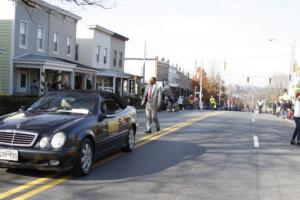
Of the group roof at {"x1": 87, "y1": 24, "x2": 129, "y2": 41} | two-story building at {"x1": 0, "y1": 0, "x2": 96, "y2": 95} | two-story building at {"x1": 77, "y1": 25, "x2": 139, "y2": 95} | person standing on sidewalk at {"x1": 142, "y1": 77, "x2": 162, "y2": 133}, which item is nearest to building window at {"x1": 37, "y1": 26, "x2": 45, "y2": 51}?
two-story building at {"x1": 0, "y1": 0, "x2": 96, "y2": 95}

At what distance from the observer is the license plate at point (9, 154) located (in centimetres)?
721

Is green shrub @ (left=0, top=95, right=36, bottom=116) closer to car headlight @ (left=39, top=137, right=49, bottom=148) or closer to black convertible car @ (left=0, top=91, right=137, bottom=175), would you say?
black convertible car @ (left=0, top=91, right=137, bottom=175)

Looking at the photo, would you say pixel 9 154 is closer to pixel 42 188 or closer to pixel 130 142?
pixel 42 188

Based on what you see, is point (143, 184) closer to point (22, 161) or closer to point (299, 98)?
point (22, 161)

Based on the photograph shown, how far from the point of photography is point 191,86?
336 feet

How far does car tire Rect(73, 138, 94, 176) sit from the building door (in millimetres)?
21892

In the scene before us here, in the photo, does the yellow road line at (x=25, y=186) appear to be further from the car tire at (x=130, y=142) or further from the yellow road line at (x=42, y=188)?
the car tire at (x=130, y=142)

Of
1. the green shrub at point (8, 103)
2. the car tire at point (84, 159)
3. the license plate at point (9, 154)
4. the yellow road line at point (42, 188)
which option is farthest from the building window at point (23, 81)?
the license plate at point (9, 154)

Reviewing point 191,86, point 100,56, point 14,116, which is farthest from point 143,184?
point 191,86

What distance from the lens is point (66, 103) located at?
8.92m

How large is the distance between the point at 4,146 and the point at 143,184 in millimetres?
2267

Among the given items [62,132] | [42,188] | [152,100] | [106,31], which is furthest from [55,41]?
[42,188]

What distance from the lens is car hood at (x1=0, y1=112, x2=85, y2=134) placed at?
742 centimetres

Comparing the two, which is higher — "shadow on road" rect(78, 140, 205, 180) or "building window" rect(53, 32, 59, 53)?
"building window" rect(53, 32, 59, 53)
